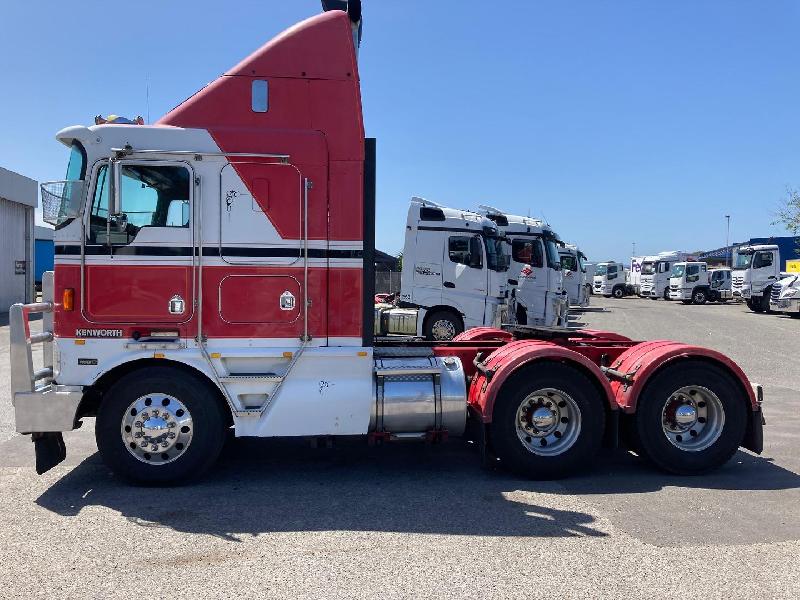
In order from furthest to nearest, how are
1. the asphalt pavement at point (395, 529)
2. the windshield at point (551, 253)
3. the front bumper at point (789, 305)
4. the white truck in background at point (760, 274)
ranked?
the white truck in background at point (760, 274) → the front bumper at point (789, 305) → the windshield at point (551, 253) → the asphalt pavement at point (395, 529)

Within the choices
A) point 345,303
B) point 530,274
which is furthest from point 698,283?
point 345,303

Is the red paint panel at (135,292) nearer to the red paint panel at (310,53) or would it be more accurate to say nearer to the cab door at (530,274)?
the red paint panel at (310,53)

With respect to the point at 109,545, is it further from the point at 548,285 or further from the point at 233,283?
the point at 548,285

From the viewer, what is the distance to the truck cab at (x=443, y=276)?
14508mm

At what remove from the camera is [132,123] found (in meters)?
5.84

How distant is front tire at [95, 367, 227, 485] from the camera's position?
18.3 feet

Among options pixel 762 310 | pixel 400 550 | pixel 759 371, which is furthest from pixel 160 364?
pixel 762 310

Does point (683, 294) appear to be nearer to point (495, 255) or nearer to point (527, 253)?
point (527, 253)

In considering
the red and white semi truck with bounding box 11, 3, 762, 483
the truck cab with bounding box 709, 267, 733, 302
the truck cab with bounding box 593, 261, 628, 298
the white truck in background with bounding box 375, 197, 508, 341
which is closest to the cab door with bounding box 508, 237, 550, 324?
the white truck in background with bounding box 375, 197, 508, 341

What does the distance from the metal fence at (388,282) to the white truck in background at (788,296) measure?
21070mm

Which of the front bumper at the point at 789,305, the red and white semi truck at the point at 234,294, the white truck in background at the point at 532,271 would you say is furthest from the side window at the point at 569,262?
the red and white semi truck at the point at 234,294

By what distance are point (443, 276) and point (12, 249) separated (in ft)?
73.4

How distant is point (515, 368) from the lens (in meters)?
5.98

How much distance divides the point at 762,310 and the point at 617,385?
3387cm
